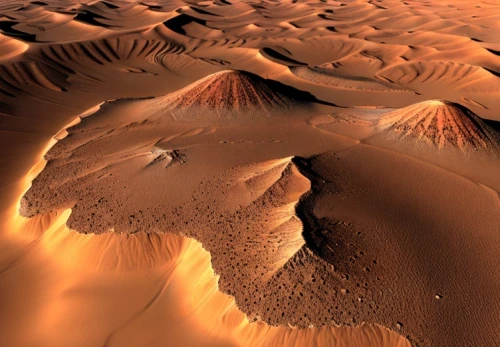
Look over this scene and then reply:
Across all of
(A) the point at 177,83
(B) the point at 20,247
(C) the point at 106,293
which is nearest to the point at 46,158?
(B) the point at 20,247

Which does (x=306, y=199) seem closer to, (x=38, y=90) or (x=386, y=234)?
(x=386, y=234)

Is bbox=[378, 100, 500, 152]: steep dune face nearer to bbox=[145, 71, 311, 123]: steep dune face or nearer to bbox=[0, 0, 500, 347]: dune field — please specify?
bbox=[0, 0, 500, 347]: dune field

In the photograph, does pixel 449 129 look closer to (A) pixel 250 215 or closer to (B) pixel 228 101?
(A) pixel 250 215

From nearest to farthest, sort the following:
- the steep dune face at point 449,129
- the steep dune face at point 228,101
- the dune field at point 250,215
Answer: the dune field at point 250,215 → the steep dune face at point 449,129 → the steep dune face at point 228,101

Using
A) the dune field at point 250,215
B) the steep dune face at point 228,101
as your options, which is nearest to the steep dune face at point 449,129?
the dune field at point 250,215

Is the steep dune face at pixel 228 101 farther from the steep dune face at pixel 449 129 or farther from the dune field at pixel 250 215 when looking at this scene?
the steep dune face at pixel 449 129

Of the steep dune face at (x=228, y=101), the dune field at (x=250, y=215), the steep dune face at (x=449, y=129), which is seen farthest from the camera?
the steep dune face at (x=228, y=101)

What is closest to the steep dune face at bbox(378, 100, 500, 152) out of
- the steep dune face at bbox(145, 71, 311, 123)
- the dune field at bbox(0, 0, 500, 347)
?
the dune field at bbox(0, 0, 500, 347)

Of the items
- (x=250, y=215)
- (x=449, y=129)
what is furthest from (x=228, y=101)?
(x=449, y=129)
